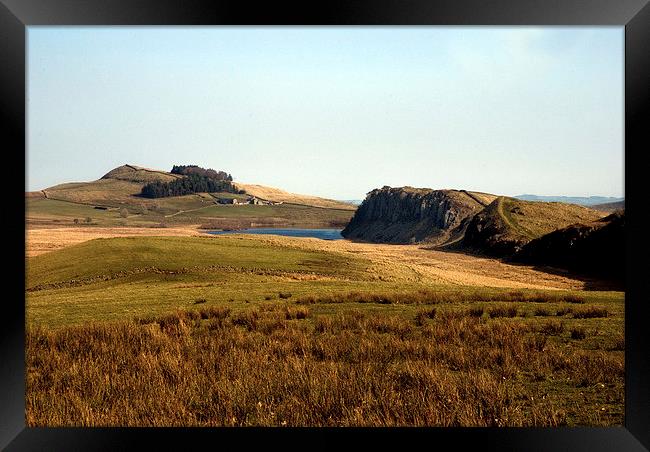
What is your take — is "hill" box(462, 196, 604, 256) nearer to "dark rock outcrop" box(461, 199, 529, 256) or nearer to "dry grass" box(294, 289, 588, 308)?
"dark rock outcrop" box(461, 199, 529, 256)

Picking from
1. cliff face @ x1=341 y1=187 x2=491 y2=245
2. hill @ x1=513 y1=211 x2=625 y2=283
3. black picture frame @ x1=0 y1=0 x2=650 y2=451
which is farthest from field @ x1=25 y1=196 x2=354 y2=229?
black picture frame @ x1=0 y1=0 x2=650 y2=451

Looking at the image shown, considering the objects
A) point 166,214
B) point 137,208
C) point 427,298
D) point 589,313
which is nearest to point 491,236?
point 427,298

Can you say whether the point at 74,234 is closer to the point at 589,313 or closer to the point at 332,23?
the point at 589,313

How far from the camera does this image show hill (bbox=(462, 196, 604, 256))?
3388 centimetres

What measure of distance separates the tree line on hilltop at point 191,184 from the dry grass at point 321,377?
25.3 meters

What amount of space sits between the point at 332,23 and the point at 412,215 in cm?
3923

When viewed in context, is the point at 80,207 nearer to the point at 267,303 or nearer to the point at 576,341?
the point at 267,303

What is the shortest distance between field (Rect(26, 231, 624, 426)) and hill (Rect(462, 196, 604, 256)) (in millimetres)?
21045

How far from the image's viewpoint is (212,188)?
3572 centimetres

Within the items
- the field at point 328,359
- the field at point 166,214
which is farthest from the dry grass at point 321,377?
the field at point 166,214

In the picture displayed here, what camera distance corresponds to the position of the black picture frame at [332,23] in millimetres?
4902

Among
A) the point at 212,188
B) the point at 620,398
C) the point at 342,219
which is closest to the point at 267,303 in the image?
the point at 620,398

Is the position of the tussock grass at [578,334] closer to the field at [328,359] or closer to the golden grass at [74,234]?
the field at [328,359]
